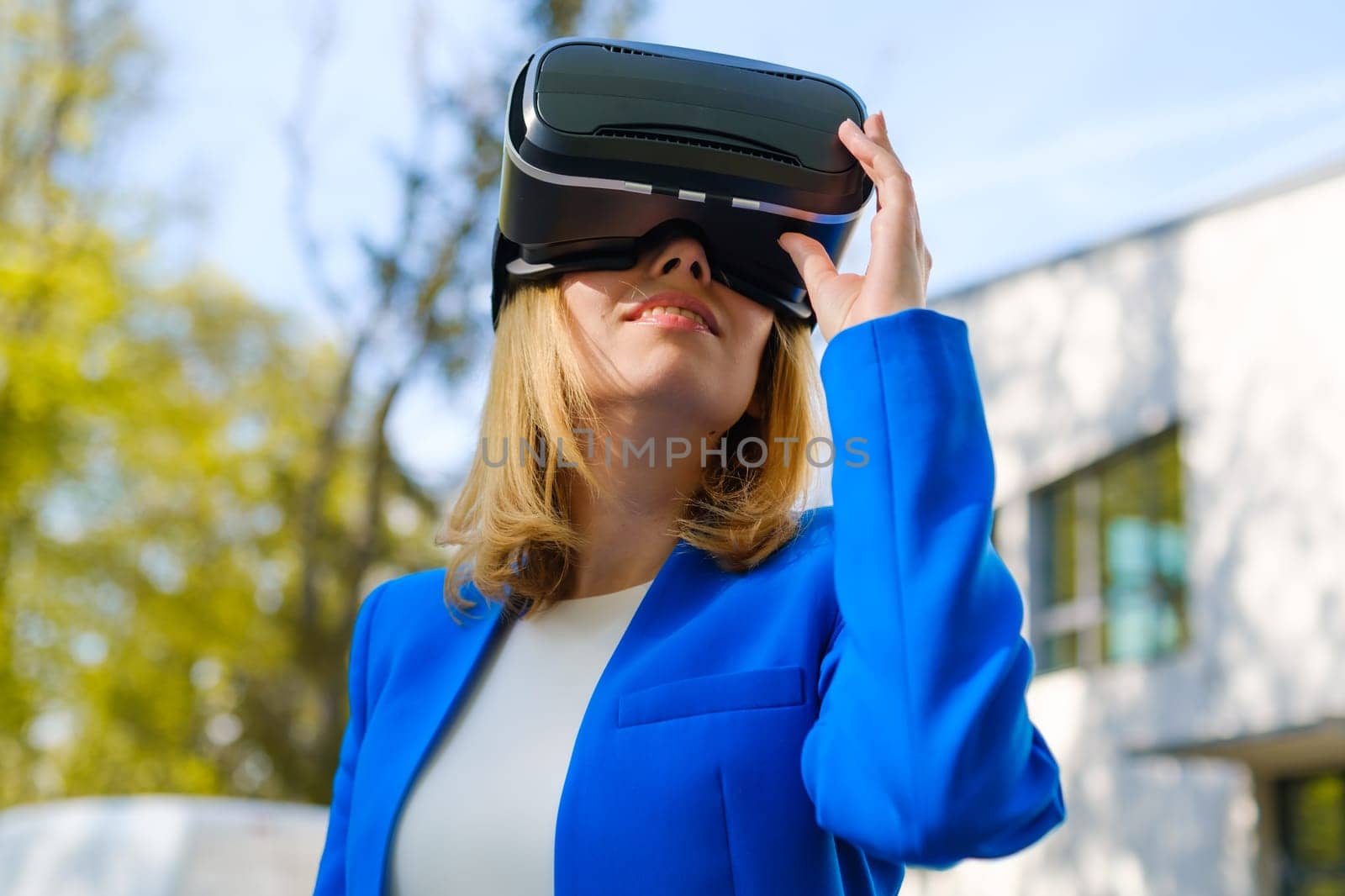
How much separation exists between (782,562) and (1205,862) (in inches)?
426

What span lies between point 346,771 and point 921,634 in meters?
1.00

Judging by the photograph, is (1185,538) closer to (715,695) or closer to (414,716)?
(414,716)

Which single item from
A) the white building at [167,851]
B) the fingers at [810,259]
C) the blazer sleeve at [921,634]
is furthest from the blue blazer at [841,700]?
the white building at [167,851]

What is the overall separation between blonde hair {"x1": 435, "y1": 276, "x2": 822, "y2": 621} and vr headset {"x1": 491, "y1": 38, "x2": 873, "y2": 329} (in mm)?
140

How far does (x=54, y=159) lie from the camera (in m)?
16.3

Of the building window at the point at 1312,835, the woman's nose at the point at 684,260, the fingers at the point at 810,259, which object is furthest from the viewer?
the building window at the point at 1312,835

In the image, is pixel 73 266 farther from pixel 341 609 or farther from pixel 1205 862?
pixel 1205 862

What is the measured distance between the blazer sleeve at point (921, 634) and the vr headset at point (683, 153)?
0.28 m

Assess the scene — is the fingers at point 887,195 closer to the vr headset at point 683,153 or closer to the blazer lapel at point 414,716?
the vr headset at point 683,153

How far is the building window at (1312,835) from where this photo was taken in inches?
412

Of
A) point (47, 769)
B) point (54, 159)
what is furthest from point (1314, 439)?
point (47, 769)

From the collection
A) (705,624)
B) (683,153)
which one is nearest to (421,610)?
(705,624)

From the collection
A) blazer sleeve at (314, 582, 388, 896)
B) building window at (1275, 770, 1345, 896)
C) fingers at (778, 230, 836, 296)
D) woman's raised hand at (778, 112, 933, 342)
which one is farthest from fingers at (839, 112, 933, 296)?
building window at (1275, 770, 1345, 896)

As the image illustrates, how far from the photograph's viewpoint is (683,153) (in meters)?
1.51
